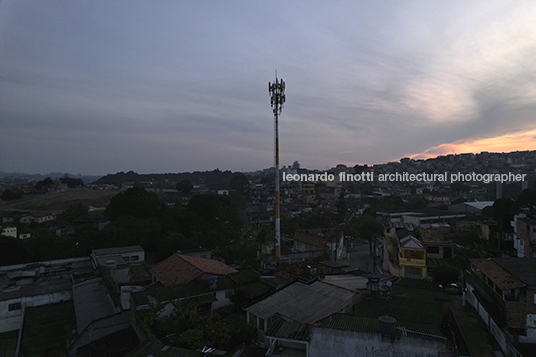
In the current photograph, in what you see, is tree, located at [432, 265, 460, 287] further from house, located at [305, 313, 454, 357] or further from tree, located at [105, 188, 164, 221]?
tree, located at [105, 188, 164, 221]

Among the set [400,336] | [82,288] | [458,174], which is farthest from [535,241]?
[458,174]

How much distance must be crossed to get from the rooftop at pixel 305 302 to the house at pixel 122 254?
1784 centimetres

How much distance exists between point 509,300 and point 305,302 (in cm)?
737

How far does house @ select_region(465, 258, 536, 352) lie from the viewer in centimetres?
1123

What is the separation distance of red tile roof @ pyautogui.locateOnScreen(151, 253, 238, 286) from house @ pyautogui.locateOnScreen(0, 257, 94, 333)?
6.25m

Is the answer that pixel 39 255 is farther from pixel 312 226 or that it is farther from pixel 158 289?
pixel 312 226

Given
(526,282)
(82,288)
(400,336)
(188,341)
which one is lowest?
(82,288)

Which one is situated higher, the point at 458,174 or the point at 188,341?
the point at 458,174

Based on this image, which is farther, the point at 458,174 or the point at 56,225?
the point at 458,174

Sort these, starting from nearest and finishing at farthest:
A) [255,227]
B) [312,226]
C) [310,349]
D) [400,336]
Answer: [400,336] → [310,349] → [312,226] → [255,227]

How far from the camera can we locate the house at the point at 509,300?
36.8 ft

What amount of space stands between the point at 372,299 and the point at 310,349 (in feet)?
17.1

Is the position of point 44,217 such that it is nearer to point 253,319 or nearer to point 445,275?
point 253,319

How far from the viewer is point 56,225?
1773 inches
